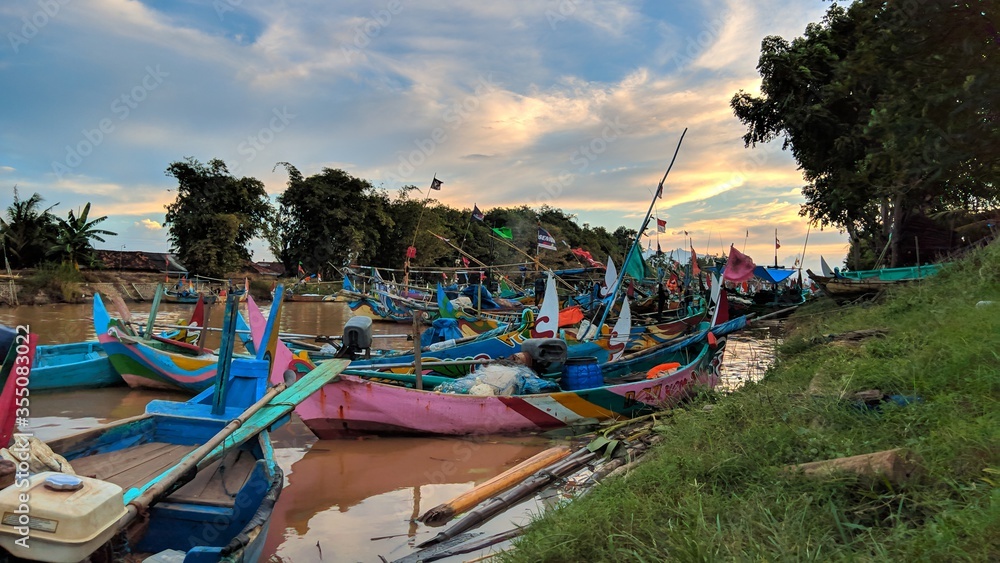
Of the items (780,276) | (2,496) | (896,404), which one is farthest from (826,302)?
(2,496)

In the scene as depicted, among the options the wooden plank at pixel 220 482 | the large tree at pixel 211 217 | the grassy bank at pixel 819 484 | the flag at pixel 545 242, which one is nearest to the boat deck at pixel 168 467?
the wooden plank at pixel 220 482

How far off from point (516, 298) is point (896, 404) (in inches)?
Result: 981

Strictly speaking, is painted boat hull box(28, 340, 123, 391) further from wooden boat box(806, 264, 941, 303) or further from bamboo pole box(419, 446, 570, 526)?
wooden boat box(806, 264, 941, 303)

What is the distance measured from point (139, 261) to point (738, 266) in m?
41.9

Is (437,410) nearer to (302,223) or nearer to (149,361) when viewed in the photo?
(149,361)

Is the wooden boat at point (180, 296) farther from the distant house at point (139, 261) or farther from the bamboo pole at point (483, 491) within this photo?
the bamboo pole at point (483, 491)

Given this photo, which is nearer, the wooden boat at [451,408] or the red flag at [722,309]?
the wooden boat at [451,408]

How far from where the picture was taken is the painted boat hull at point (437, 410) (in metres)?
6.50

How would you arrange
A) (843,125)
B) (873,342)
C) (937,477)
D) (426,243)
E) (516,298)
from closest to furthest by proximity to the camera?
1. (937,477)
2. (873,342)
3. (843,125)
4. (516,298)
5. (426,243)

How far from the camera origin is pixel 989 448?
2.86 m

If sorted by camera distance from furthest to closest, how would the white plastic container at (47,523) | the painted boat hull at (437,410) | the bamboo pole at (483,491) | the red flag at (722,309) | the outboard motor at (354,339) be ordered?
1. the red flag at (722,309)
2. the outboard motor at (354,339)
3. the painted boat hull at (437,410)
4. the bamboo pole at (483,491)
5. the white plastic container at (47,523)

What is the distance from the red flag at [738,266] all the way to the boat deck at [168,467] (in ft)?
26.3

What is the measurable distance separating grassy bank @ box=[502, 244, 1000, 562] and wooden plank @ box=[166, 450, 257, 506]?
7.34ft

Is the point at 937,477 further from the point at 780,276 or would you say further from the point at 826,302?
the point at 780,276
